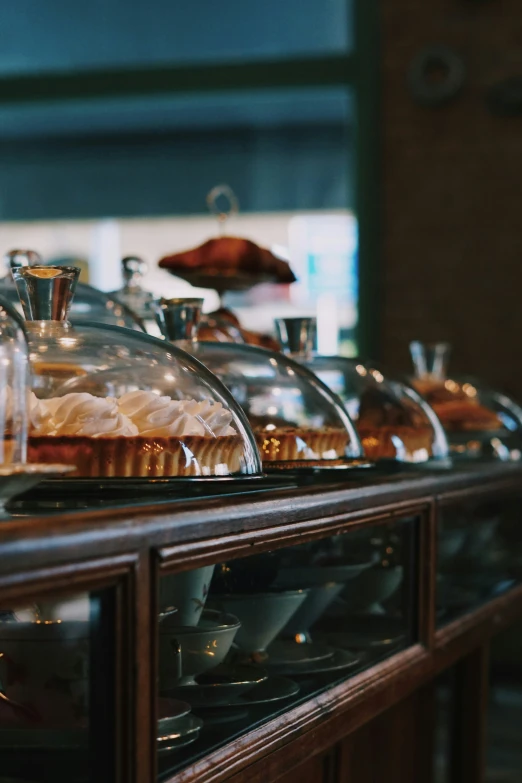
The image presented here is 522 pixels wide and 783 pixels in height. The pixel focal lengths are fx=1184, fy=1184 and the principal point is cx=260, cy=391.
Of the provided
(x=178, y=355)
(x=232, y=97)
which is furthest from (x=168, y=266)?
(x=232, y=97)

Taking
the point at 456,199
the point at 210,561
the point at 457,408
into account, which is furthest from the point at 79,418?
the point at 456,199

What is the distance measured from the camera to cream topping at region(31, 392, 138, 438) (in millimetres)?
971

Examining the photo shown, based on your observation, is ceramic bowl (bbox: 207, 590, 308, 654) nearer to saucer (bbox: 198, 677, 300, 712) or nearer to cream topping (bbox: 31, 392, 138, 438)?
saucer (bbox: 198, 677, 300, 712)

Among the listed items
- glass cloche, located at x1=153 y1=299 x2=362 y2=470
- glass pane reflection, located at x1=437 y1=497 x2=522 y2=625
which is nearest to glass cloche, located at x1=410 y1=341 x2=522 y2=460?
glass pane reflection, located at x1=437 y1=497 x2=522 y2=625

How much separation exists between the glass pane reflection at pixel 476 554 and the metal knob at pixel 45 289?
76 cm

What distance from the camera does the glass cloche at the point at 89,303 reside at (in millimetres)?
1407

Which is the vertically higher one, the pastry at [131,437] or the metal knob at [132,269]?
the metal knob at [132,269]

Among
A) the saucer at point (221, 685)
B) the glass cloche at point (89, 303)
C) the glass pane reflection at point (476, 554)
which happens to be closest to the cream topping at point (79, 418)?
the saucer at point (221, 685)

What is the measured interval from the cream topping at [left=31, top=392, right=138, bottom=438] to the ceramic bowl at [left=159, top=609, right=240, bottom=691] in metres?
0.17

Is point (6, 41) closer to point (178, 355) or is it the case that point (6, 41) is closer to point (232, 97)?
point (232, 97)

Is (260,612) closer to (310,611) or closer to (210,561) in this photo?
(310,611)

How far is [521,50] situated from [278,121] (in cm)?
115

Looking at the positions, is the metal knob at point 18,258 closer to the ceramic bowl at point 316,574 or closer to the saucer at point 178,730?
the ceramic bowl at point 316,574

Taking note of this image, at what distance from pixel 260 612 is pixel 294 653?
10 centimetres
